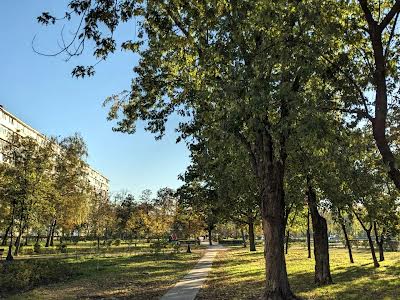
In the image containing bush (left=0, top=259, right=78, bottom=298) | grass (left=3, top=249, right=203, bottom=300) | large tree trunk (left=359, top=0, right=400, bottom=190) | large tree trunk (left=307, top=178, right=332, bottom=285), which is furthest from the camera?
bush (left=0, top=259, right=78, bottom=298)

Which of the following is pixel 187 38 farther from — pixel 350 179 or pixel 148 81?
pixel 350 179

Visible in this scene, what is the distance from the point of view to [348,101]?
9.58 m

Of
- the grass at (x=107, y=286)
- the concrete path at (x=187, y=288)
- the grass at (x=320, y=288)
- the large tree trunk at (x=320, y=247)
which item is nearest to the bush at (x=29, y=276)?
the grass at (x=107, y=286)

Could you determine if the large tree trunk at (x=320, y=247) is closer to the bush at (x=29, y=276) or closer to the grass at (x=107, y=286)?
the grass at (x=107, y=286)

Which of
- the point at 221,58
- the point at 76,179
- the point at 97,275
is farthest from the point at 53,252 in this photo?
the point at 221,58

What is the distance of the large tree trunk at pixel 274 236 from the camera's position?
11664 mm

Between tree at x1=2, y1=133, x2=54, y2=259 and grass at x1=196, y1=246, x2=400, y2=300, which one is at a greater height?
tree at x1=2, y1=133, x2=54, y2=259

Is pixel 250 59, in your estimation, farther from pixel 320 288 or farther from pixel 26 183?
pixel 26 183

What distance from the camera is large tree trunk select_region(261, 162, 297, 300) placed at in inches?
459

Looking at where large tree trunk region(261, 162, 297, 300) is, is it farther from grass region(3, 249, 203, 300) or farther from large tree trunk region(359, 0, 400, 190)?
large tree trunk region(359, 0, 400, 190)

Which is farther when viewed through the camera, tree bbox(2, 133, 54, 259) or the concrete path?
tree bbox(2, 133, 54, 259)

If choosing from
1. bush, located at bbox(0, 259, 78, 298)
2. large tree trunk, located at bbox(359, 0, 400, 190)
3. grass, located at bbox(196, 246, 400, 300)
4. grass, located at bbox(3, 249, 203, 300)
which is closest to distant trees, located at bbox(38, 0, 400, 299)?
large tree trunk, located at bbox(359, 0, 400, 190)

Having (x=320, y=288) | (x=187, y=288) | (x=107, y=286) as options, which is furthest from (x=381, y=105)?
(x=107, y=286)

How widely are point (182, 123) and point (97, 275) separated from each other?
415 inches
